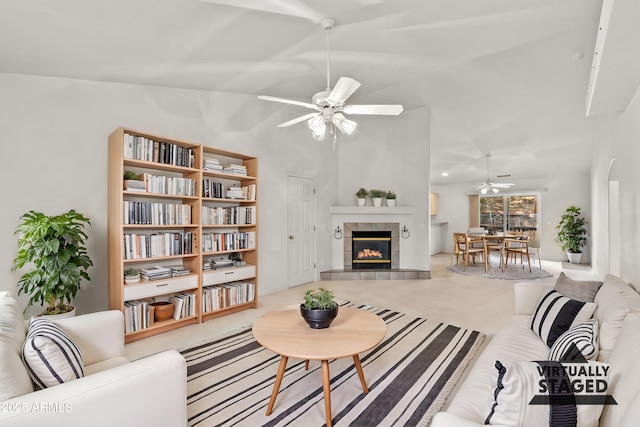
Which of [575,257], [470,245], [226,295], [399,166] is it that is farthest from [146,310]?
[575,257]

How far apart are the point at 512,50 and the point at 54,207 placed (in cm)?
488

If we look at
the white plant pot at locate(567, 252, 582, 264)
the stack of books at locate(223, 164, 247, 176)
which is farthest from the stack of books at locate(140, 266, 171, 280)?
the white plant pot at locate(567, 252, 582, 264)

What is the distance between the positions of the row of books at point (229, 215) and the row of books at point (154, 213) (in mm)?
242

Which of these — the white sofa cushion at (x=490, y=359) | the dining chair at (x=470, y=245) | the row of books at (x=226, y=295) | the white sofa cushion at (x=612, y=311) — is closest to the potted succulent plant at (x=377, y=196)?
the dining chair at (x=470, y=245)

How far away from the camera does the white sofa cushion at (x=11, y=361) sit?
3.59 ft

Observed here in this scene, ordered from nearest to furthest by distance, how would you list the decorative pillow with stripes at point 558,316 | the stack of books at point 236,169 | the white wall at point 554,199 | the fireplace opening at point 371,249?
1. the decorative pillow with stripes at point 558,316
2. the stack of books at point 236,169
3. the fireplace opening at point 371,249
4. the white wall at point 554,199

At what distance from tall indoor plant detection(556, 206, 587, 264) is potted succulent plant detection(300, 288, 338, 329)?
8096 mm

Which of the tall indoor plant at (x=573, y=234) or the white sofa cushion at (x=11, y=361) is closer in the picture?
the white sofa cushion at (x=11, y=361)

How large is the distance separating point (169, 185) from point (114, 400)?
2.44m

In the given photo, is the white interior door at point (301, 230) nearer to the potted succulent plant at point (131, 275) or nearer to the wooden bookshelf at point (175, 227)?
the wooden bookshelf at point (175, 227)

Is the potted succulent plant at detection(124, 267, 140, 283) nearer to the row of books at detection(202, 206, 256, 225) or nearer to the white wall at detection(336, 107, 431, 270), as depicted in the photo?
the row of books at detection(202, 206, 256, 225)

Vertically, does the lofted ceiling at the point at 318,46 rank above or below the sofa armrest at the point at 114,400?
above

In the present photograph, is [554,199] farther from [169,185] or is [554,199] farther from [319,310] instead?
[169,185]

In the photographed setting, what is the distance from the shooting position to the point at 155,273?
317 centimetres
